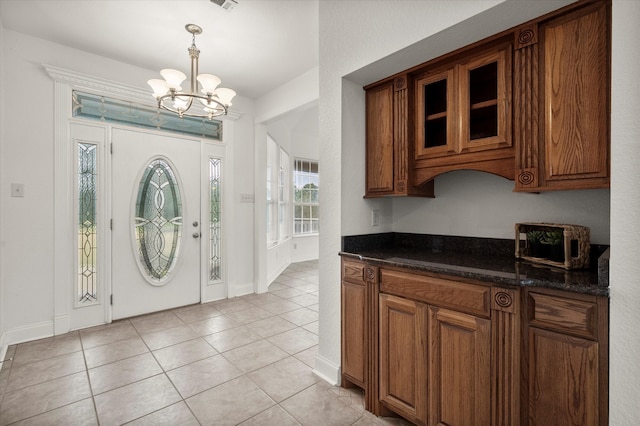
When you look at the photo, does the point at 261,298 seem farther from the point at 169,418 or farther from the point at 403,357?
the point at 403,357

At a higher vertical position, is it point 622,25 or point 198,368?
point 622,25

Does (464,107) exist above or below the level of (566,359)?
above

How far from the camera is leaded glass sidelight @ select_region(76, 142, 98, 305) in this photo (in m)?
3.12

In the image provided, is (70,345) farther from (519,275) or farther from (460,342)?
(519,275)

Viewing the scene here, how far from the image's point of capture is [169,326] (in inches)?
125

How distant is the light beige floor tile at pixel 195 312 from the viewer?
11.2ft

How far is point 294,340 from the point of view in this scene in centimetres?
286

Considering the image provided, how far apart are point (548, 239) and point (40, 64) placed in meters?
4.39

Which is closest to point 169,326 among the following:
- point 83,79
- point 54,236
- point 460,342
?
point 54,236

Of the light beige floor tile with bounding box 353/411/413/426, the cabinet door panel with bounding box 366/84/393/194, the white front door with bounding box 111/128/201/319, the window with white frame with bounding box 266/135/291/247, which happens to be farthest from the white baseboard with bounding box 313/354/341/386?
the window with white frame with bounding box 266/135/291/247

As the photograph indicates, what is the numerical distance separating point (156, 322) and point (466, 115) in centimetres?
356

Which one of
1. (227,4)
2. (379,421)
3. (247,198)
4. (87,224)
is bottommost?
(379,421)

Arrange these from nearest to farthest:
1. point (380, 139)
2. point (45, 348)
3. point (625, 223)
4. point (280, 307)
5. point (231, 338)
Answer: point (625, 223) < point (380, 139) < point (45, 348) < point (231, 338) < point (280, 307)

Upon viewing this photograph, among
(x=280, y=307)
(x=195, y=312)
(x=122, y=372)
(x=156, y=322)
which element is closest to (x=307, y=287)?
(x=280, y=307)
